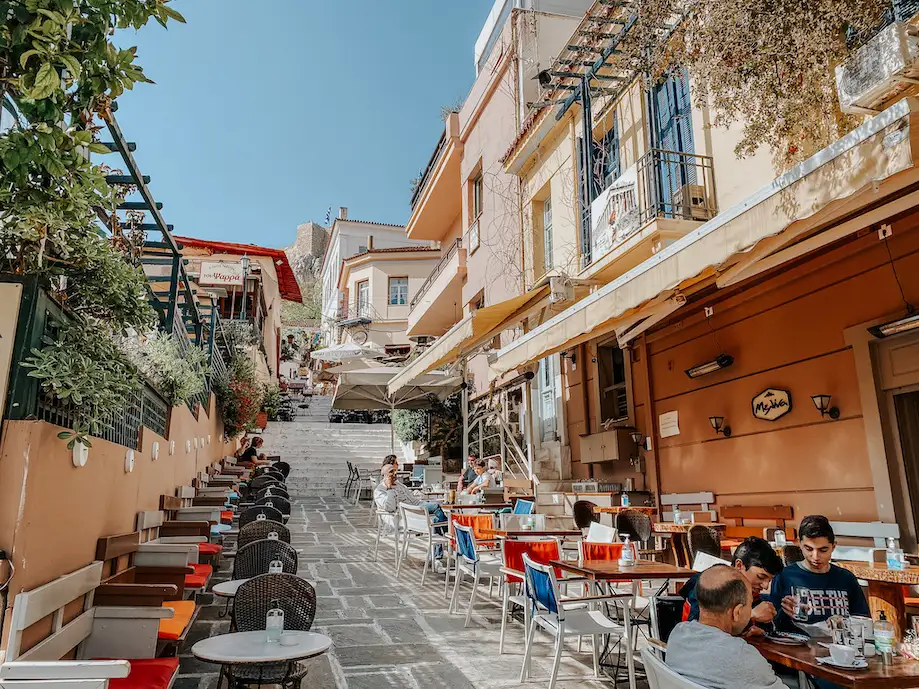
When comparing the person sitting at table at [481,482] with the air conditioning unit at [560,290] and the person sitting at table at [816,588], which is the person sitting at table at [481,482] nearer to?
the air conditioning unit at [560,290]

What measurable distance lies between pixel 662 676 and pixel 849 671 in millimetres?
785

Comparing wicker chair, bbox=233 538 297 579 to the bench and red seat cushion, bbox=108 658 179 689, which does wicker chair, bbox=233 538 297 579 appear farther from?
red seat cushion, bbox=108 658 179 689

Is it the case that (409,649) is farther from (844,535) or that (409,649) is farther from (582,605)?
(844,535)

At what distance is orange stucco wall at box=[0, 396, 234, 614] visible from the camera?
317cm

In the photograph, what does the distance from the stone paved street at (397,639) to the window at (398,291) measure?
2292cm

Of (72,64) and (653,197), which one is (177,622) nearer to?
(72,64)

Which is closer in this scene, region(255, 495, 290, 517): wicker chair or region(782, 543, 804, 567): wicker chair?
region(782, 543, 804, 567): wicker chair

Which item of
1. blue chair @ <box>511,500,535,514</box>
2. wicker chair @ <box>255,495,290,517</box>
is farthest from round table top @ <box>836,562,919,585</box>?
wicker chair @ <box>255,495,290,517</box>

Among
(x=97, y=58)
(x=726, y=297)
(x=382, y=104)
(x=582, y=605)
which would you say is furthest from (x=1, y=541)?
(x=382, y=104)

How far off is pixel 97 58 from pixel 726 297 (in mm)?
7330

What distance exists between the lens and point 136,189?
Result: 6.18 metres

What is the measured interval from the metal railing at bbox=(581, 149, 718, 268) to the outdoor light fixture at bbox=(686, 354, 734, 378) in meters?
1.75

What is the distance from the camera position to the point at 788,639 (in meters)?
3.23

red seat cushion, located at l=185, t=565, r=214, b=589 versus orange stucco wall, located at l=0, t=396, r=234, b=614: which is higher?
orange stucco wall, located at l=0, t=396, r=234, b=614
